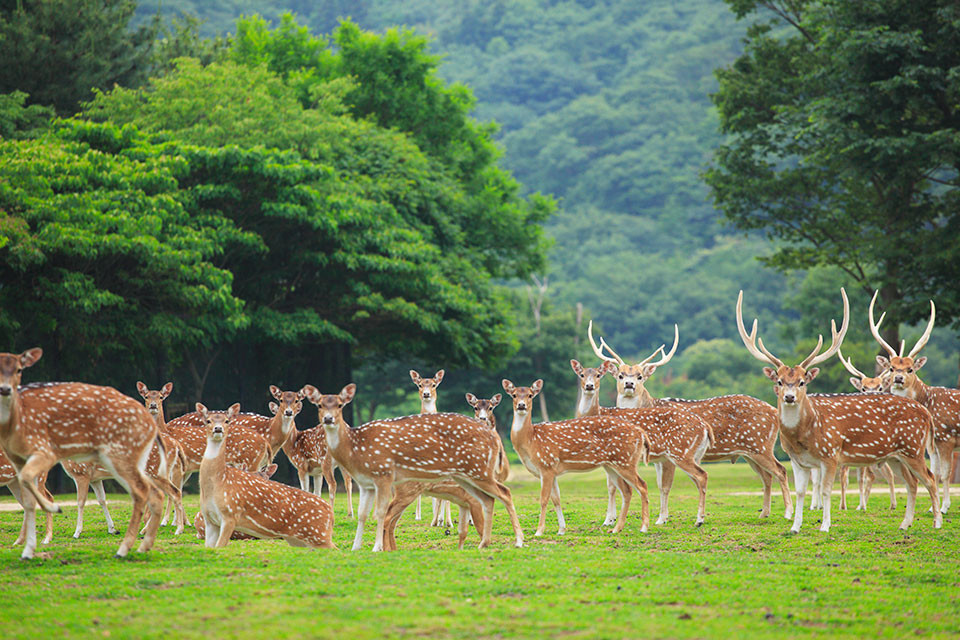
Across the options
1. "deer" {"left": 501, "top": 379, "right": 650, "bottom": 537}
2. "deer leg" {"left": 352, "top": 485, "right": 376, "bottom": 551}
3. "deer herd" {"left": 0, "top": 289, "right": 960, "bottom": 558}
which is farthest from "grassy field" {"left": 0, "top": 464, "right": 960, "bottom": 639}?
"deer" {"left": 501, "top": 379, "right": 650, "bottom": 537}

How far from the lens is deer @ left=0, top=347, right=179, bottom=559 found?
9062 mm

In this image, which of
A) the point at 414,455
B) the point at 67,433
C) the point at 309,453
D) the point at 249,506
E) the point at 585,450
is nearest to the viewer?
the point at 67,433

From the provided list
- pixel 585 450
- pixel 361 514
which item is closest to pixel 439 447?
pixel 361 514

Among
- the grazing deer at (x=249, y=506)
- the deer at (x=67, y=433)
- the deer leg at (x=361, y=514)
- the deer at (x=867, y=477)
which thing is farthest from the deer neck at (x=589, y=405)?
the deer at (x=67, y=433)

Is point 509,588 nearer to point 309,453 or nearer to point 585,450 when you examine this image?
point 585,450

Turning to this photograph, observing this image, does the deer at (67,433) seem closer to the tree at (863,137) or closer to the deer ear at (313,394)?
the deer ear at (313,394)

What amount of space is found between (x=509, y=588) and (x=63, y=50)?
87.0 ft

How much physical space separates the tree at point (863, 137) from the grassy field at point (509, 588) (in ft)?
41.1

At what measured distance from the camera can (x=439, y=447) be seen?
35.9 feet

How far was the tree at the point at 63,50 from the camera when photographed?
29125 mm

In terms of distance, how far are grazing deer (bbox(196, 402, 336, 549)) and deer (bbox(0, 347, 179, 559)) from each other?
800mm

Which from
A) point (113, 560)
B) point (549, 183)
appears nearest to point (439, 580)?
point (113, 560)

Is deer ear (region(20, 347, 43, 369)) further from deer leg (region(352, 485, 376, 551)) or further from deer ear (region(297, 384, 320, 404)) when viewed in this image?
deer leg (region(352, 485, 376, 551))

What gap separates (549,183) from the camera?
98.1 m
